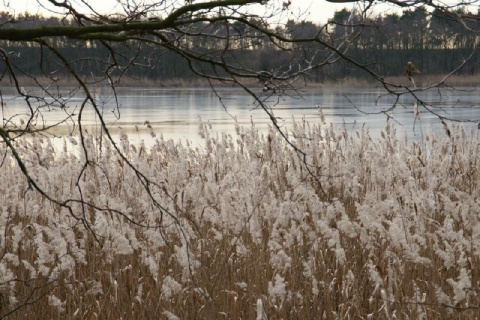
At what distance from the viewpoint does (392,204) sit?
16.0ft

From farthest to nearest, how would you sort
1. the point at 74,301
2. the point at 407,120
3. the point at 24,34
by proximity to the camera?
1. the point at 407,120
2. the point at 74,301
3. the point at 24,34

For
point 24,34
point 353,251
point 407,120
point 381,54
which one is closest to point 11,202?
point 353,251

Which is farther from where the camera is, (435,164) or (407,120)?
(407,120)

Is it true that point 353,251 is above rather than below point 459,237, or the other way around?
below

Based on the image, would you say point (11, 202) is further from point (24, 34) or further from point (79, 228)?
Answer: point (24, 34)

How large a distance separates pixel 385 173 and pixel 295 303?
2.54 metres

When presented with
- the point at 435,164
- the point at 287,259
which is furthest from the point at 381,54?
the point at 287,259

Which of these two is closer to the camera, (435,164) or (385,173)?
(385,173)

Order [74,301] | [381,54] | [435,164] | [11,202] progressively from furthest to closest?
[381,54]
[435,164]
[11,202]
[74,301]

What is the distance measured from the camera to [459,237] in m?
3.90

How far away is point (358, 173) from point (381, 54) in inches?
2075

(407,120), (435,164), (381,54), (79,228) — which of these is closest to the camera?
(79,228)

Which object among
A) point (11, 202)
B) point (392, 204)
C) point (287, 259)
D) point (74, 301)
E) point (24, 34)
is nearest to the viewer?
point (24, 34)

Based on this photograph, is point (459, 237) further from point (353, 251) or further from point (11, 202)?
point (11, 202)
